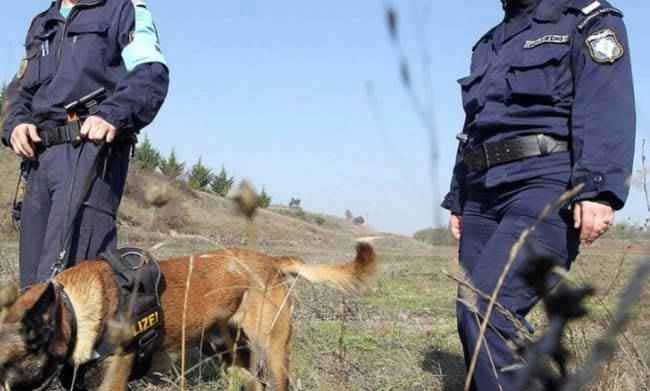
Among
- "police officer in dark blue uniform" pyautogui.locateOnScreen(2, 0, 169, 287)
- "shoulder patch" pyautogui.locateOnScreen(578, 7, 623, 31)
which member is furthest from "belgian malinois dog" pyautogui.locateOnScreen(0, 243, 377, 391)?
"shoulder patch" pyautogui.locateOnScreen(578, 7, 623, 31)

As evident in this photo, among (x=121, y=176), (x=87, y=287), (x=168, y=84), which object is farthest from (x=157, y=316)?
(x=168, y=84)

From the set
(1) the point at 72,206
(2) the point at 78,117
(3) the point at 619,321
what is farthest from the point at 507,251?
(3) the point at 619,321

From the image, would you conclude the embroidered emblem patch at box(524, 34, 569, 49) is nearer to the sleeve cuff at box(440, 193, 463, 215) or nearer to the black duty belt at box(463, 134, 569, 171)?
the black duty belt at box(463, 134, 569, 171)

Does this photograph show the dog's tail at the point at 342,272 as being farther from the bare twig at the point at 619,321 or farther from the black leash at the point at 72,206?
the bare twig at the point at 619,321

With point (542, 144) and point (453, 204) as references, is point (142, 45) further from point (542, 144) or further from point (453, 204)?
point (542, 144)

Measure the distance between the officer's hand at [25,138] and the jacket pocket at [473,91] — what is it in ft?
6.93

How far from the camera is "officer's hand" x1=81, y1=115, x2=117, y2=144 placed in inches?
134

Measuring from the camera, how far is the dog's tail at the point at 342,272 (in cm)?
423

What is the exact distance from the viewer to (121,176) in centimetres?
374

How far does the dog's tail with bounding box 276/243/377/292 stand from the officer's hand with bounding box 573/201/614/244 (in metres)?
1.46

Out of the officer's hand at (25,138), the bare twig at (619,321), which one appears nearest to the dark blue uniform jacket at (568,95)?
the officer's hand at (25,138)

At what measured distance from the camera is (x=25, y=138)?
3713 millimetres

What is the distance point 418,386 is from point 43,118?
263 centimetres

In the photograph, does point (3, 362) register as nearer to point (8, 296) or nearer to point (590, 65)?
point (8, 296)
